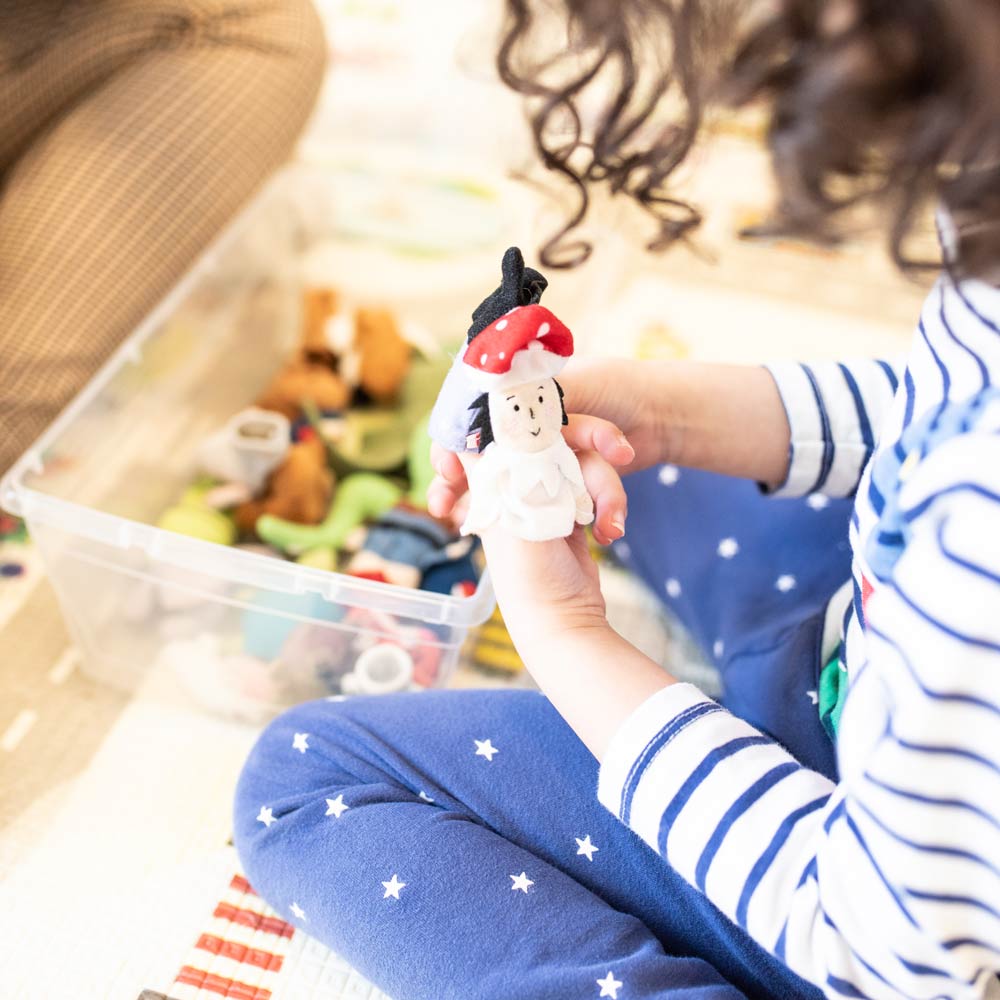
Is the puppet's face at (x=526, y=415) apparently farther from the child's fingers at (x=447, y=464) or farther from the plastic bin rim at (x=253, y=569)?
the plastic bin rim at (x=253, y=569)

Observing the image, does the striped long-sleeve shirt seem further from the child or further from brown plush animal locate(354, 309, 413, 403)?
brown plush animal locate(354, 309, 413, 403)

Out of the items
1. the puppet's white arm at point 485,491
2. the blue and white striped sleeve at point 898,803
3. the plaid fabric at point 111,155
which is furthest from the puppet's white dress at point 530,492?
the plaid fabric at point 111,155

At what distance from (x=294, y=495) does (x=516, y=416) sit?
0.42m

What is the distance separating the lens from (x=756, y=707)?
0.62 m

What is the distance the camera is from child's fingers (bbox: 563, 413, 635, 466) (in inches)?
21.8

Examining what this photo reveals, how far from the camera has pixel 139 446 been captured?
0.90m

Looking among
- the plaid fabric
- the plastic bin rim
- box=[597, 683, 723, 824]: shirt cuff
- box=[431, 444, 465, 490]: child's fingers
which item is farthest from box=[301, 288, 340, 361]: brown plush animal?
box=[597, 683, 723, 824]: shirt cuff

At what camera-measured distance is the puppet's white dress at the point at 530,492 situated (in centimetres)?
51

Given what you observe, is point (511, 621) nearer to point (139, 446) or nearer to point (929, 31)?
point (929, 31)

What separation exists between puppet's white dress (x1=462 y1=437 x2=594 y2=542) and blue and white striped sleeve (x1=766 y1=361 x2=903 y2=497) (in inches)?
8.0

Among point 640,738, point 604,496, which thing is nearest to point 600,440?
point 604,496

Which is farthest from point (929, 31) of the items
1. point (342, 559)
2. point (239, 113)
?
point (239, 113)

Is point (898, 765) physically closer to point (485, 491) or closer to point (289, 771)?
point (485, 491)

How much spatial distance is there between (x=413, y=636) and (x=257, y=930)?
21cm
